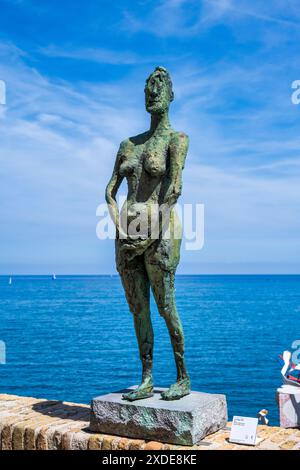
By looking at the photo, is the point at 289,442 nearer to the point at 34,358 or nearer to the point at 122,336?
the point at 34,358

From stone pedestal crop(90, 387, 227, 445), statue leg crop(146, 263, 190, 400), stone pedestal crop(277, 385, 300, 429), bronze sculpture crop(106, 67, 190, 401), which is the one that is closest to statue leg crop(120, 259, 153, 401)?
bronze sculpture crop(106, 67, 190, 401)

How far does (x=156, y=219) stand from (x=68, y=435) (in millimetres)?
2599

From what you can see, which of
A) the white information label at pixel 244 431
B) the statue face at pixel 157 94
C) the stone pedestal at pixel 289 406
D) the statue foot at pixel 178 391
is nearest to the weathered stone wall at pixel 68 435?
the white information label at pixel 244 431

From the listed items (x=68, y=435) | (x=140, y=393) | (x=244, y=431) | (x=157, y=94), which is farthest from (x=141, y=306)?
(x=157, y=94)

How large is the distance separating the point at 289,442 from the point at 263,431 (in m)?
0.54

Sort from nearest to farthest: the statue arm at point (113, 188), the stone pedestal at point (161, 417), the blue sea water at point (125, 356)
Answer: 1. the stone pedestal at point (161, 417)
2. the statue arm at point (113, 188)
3. the blue sea water at point (125, 356)

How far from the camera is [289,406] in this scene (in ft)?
31.9

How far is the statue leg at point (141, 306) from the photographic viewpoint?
260 inches

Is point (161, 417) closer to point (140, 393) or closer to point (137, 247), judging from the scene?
point (140, 393)

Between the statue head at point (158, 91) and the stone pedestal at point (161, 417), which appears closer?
the stone pedestal at point (161, 417)

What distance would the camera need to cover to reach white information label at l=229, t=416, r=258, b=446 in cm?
594

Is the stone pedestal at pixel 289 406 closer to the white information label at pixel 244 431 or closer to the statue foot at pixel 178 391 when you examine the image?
the statue foot at pixel 178 391

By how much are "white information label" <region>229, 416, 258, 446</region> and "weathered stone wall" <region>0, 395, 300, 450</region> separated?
7 centimetres

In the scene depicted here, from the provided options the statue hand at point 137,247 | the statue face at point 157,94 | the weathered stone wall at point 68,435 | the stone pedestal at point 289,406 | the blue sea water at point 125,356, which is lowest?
the blue sea water at point 125,356
